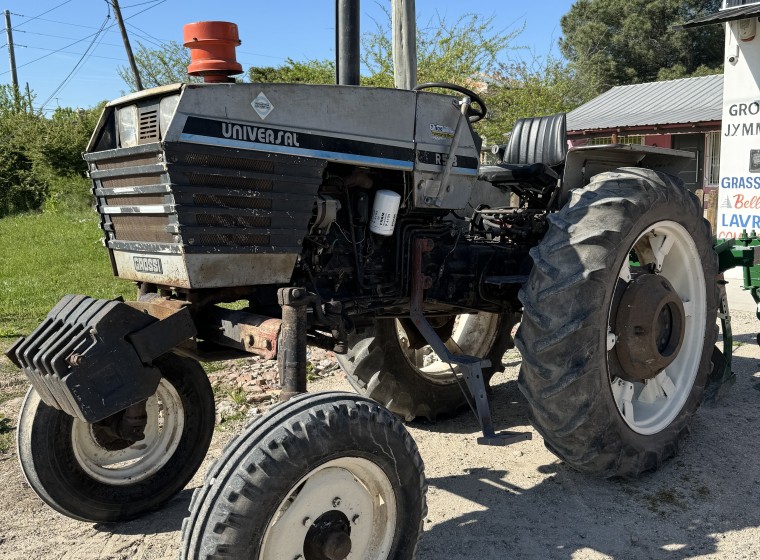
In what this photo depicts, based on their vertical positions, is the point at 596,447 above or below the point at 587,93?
below

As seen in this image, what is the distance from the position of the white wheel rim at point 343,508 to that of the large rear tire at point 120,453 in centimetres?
129

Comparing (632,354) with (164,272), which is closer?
(164,272)

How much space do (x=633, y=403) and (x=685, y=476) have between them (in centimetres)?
45

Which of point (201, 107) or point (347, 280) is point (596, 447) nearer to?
point (347, 280)

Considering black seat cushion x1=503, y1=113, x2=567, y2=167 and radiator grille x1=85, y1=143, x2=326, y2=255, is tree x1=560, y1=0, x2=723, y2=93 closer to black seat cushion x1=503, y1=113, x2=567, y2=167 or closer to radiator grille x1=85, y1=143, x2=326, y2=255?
black seat cushion x1=503, y1=113, x2=567, y2=167

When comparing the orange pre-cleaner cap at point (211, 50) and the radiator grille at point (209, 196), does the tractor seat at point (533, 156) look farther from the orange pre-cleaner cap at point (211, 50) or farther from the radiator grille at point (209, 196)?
the orange pre-cleaner cap at point (211, 50)

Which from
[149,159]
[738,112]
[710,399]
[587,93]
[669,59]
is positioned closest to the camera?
[149,159]

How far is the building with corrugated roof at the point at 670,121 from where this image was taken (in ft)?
56.9

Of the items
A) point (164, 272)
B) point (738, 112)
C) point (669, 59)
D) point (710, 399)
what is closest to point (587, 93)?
point (669, 59)

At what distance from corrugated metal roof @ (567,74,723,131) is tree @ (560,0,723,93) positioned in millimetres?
12550

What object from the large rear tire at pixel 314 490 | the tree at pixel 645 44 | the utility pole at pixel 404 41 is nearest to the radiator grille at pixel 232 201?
the large rear tire at pixel 314 490

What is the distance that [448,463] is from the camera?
13.4ft

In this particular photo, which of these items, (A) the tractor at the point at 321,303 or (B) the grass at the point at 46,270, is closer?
(A) the tractor at the point at 321,303

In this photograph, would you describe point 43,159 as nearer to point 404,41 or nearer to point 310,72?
point 310,72
